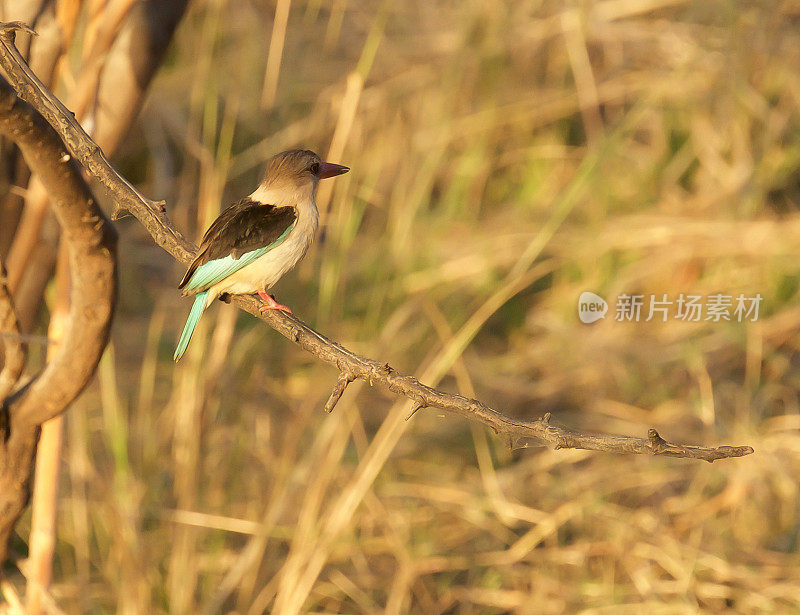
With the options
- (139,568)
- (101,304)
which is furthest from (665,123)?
(101,304)

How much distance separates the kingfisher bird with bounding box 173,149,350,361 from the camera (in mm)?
1426

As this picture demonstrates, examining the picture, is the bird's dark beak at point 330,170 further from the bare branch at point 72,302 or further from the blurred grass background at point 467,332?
the blurred grass background at point 467,332

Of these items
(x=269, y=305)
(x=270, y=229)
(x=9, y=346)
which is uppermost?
(x=270, y=229)

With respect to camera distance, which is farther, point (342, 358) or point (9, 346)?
point (9, 346)

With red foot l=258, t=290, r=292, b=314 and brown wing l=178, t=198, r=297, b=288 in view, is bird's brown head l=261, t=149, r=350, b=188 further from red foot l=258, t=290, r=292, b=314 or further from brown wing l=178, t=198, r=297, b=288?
red foot l=258, t=290, r=292, b=314

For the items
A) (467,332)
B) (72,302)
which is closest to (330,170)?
(72,302)

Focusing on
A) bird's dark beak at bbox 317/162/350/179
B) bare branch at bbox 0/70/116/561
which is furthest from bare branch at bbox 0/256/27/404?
bird's dark beak at bbox 317/162/350/179

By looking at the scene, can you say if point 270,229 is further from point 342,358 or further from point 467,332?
point 467,332

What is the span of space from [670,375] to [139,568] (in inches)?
91.3

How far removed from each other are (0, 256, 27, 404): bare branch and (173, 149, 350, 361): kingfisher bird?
0.30 metres

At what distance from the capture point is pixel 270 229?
1466 mm

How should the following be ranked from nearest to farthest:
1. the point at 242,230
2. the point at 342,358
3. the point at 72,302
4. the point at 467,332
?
the point at 342,358 < the point at 242,230 < the point at 72,302 < the point at 467,332

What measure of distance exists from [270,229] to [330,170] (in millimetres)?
194

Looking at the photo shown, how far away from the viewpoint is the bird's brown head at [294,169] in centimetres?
144
